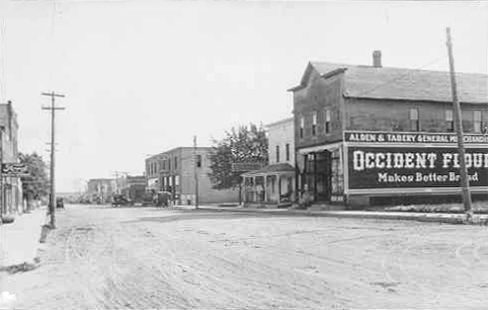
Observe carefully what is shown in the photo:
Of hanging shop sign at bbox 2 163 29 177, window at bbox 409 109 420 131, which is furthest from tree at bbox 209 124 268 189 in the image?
hanging shop sign at bbox 2 163 29 177

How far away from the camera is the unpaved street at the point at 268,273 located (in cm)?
865

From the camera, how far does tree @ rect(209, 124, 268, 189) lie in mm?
58719

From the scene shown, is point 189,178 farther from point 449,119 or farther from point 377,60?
point 449,119

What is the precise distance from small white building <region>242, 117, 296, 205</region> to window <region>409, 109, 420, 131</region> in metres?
10.2

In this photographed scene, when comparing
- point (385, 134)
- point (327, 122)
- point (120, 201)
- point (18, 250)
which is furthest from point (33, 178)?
point (18, 250)

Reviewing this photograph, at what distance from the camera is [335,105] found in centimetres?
3841

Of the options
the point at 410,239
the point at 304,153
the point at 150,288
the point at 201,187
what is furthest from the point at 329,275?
the point at 201,187

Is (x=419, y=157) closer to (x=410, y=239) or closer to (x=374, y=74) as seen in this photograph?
(x=374, y=74)

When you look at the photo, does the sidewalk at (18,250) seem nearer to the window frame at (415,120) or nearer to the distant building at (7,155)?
the distant building at (7,155)

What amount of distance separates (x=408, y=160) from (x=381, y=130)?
2546 millimetres

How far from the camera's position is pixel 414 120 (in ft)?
128

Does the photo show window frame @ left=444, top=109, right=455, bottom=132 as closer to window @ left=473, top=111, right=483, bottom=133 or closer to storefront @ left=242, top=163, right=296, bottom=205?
window @ left=473, top=111, right=483, bottom=133

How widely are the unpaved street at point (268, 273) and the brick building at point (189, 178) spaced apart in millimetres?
55448

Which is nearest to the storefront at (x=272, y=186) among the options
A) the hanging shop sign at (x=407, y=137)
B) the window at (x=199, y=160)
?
the hanging shop sign at (x=407, y=137)
